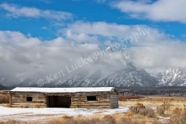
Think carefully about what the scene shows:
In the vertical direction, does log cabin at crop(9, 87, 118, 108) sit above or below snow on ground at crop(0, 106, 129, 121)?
above

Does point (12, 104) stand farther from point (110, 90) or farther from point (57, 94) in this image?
point (110, 90)

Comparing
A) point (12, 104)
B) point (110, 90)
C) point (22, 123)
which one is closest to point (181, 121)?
point (22, 123)

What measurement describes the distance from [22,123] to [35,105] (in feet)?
70.8

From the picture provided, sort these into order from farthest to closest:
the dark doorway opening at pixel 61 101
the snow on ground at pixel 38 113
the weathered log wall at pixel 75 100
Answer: the dark doorway opening at pixel 61 101 → the weathered log wall at pixel 75 100 → the snow on ground at pixel 38 113

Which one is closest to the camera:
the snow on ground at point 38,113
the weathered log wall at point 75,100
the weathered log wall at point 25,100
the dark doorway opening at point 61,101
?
the snow on ground at point 38,113

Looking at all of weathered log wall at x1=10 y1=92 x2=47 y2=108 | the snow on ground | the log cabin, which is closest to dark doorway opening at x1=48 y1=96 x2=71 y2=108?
the log cabin

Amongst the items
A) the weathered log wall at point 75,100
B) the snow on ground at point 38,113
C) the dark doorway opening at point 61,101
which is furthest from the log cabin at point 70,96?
the snow on ground at point 38,113

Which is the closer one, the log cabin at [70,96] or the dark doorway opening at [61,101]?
the log cabin at [70,96]

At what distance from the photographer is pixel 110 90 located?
4466 cm

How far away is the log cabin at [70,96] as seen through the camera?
44.7 metres

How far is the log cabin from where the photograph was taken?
4469cm

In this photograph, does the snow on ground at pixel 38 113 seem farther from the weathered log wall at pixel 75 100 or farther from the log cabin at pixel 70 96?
the log cabin at pixel 70 96

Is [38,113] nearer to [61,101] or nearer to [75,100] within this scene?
[75,100]

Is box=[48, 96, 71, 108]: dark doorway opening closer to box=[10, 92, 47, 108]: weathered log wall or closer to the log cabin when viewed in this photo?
the log cabin
